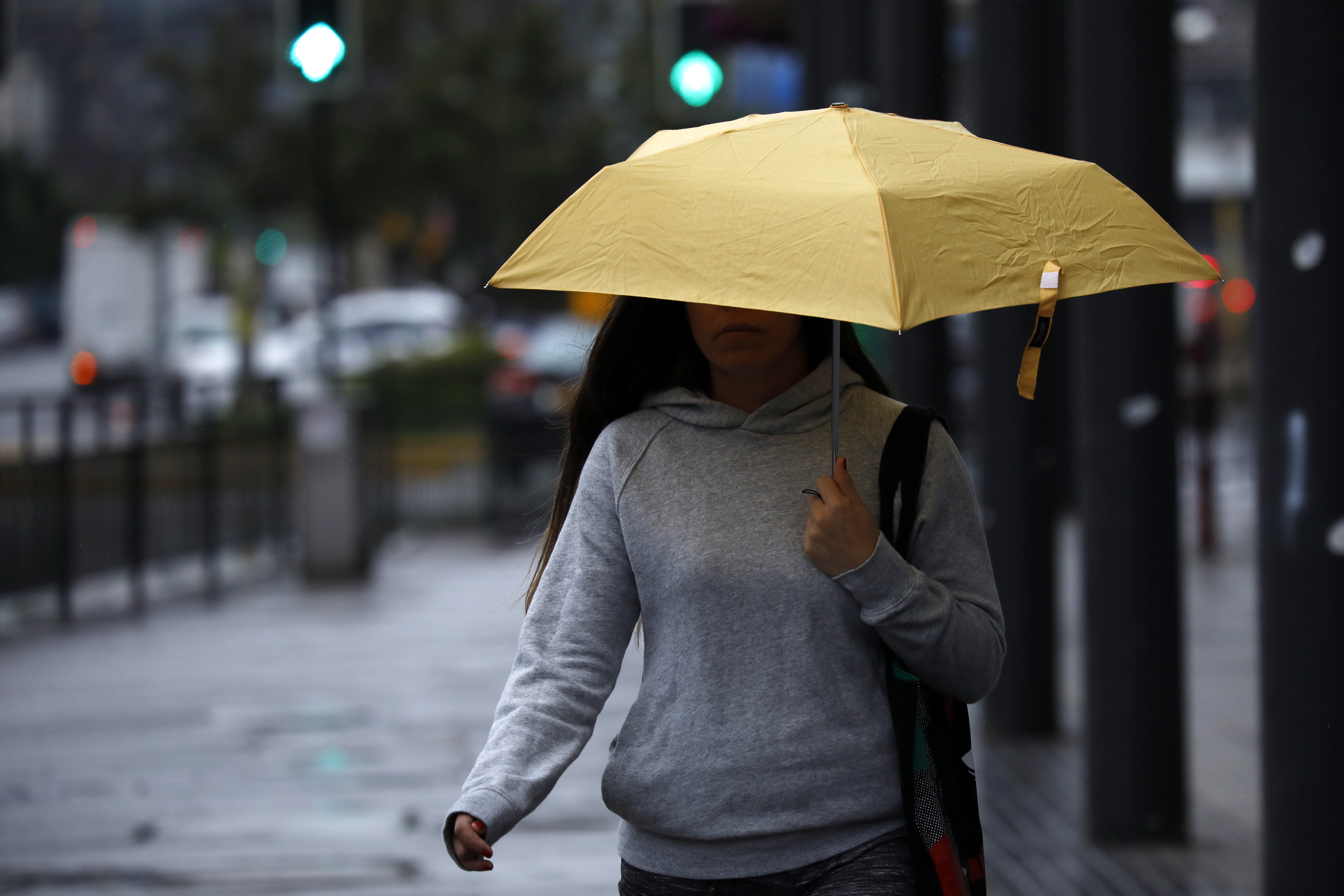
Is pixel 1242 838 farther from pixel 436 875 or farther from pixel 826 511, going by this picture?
pixel 826 511

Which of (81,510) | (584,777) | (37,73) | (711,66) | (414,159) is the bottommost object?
(584,777)

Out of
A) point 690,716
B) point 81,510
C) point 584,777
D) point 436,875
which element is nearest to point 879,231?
point 690,716

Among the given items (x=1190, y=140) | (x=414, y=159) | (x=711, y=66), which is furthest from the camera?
(x=1190, y=140)

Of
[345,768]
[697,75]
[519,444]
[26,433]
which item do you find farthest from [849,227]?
[519,444]

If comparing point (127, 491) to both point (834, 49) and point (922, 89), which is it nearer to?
point (834, 49)

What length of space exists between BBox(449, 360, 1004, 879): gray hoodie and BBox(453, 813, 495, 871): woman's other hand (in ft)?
0.07

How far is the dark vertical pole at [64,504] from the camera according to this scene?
36.0ft

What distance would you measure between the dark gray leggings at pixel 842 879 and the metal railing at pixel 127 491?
9247mm

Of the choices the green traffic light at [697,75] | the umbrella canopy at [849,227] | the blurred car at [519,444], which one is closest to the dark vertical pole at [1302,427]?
the umbrella canopy at [849,227]

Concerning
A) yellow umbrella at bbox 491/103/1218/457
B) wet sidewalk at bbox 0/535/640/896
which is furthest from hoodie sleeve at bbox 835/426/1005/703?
wet sidewalk at bbox 0/535/640/896

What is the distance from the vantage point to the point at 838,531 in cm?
238

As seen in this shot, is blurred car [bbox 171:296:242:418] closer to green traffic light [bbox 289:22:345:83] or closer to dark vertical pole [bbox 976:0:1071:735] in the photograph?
green traffic light [bbox 289:22:345:83]

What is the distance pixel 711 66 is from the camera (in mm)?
11398

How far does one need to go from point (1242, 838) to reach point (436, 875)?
2.66 metres
